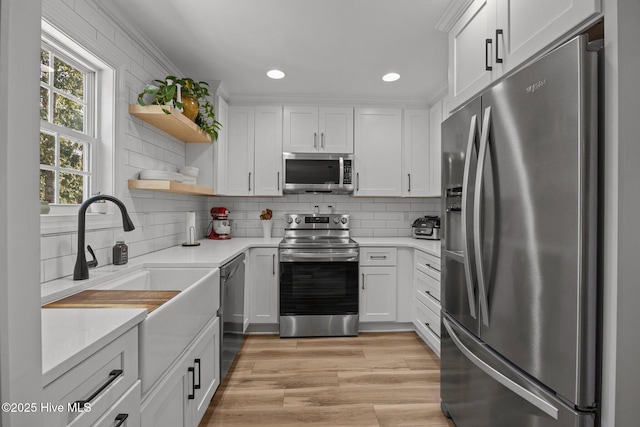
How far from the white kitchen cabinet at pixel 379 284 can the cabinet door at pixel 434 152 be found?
836mm

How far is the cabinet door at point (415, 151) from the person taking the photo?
347cm

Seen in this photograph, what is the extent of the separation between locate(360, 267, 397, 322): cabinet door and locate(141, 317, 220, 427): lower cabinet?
154 cm

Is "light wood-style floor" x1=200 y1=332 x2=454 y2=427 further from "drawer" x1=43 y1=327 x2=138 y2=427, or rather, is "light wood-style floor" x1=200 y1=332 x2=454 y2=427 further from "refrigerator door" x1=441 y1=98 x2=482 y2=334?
"drawer" x1=43 y1=327 x2=138 y2=427

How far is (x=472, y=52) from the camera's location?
163 centimetres

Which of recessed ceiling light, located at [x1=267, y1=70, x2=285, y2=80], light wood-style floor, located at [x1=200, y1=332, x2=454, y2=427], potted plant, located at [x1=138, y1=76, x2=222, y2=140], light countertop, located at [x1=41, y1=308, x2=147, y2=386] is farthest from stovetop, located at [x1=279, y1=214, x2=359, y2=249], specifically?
light countertop, located at [x1=41, y1=308, x2=147, y2=386]

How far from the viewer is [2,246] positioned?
465 mm

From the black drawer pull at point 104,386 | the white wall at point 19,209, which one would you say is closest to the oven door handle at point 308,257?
the black drawer pull at point 104,386

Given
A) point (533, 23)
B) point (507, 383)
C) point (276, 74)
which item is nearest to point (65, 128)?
point (276, 74)

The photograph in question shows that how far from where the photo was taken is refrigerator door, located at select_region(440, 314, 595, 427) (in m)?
1.04

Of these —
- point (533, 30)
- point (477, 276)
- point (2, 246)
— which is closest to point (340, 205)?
point (477, 276)

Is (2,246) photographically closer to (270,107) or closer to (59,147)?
(59,147)

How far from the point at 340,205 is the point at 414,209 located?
2.89ft

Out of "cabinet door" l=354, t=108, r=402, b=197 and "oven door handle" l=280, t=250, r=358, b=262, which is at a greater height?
"cabinet door" l=354, t=108, r=402, b=197

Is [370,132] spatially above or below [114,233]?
above
